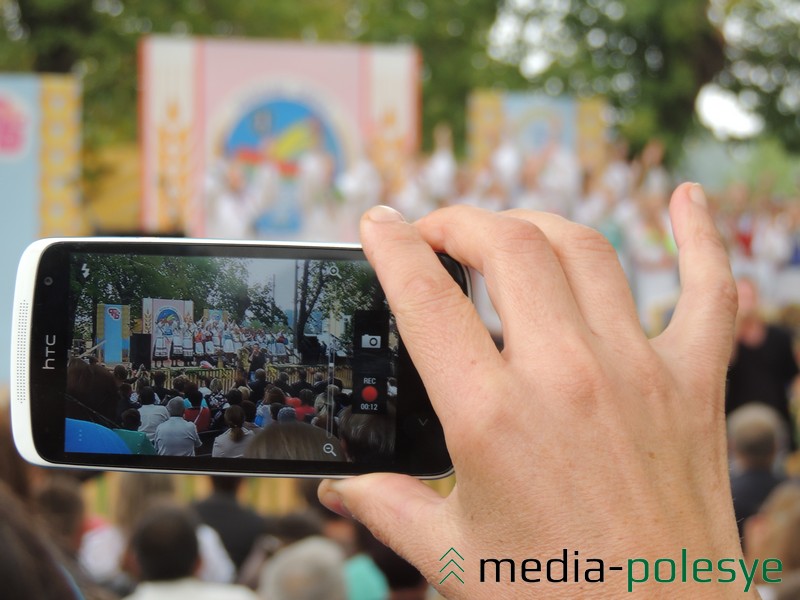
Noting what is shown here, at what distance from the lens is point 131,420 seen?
4.04ft

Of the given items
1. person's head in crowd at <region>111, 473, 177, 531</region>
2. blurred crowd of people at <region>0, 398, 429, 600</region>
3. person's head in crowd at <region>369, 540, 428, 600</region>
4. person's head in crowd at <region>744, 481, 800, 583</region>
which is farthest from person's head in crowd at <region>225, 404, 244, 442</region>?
person's head in crowd at <region>111, 473, 177, 531</region>

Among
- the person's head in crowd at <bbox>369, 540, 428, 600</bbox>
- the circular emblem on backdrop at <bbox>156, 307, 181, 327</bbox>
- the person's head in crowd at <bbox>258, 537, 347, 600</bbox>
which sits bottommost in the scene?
the person's head in crowd at <bbox>369, 540, 428, 600</bbox>

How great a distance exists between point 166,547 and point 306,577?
1.43 feet

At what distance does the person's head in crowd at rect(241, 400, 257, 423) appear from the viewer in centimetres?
124

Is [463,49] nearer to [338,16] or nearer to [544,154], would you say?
[338,16]

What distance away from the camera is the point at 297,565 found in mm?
2633

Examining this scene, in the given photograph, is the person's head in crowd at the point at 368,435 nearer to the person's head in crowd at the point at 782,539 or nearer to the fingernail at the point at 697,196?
the fingernail at the point at 697,196

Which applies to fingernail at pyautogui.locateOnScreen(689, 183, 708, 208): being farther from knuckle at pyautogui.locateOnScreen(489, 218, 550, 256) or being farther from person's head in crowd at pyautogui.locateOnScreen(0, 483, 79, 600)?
person's head in crowd at pyautogui.locateOnScreen(0, 483, 79, 600)

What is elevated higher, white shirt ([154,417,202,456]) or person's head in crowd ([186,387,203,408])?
person's head in crowd ([186,387,203,408])

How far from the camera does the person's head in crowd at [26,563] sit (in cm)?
A: 116

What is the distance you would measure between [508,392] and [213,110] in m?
11.9

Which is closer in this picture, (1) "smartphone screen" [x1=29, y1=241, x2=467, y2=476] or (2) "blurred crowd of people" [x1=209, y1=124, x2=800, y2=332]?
(1) "smartphone screen" [x1=29, y1=241, x2=467, y2=476]

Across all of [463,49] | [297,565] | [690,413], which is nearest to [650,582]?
[690,413]

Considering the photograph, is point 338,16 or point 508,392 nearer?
point 508,392
